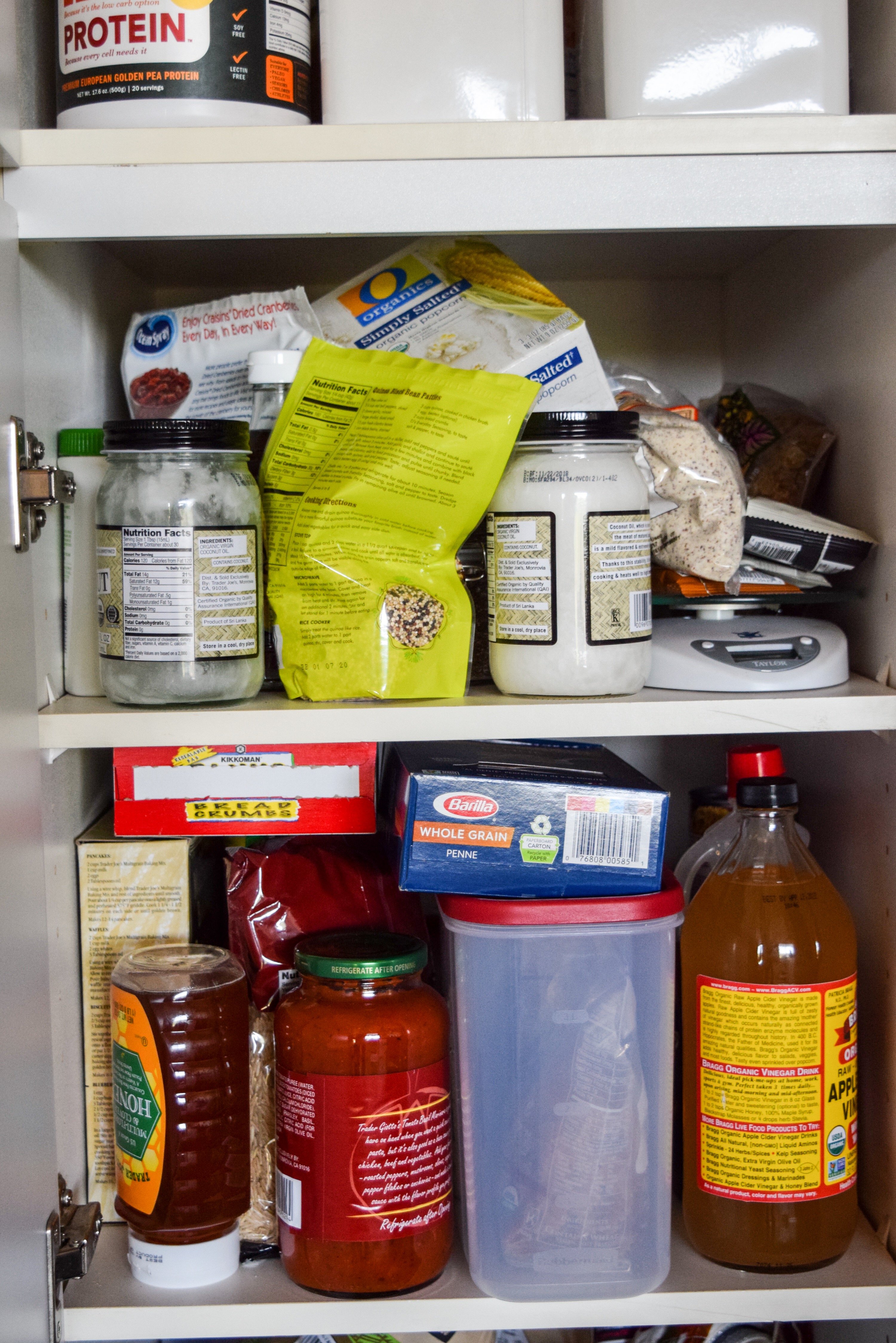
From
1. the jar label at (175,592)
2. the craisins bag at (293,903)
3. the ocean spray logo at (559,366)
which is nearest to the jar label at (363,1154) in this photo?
the craisins bag at (293,903)

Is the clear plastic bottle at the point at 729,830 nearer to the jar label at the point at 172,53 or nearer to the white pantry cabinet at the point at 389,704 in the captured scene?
the white pantry cabinet at the point at 389,704

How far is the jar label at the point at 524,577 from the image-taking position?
868mm

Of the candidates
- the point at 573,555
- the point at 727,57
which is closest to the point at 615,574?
the point at 573,555

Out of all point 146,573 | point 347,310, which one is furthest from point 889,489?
point 146,573

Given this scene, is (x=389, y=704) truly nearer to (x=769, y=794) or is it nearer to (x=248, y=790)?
(x=248, y=790)

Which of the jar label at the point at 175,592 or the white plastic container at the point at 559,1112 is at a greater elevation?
the jar label at the point at 175,592

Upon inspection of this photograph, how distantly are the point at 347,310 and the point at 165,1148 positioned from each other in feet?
2.25

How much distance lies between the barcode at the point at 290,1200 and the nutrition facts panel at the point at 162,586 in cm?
41

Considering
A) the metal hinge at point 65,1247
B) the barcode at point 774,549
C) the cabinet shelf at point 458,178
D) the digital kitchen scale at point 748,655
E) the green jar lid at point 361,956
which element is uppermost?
the cabinet shelf at point 458,178

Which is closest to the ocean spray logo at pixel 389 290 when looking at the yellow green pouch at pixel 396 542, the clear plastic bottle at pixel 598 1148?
the yellow green pouch at pixel 396 542

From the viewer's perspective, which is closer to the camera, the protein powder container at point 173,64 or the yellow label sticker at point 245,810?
the protein powder container at point 173,64

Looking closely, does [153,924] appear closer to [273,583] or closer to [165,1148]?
[165,1148]

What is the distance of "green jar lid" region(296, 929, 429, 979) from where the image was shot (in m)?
0.87

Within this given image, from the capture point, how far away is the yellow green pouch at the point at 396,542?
880 millimetres
